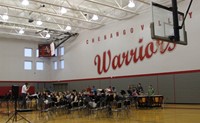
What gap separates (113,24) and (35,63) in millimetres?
12149

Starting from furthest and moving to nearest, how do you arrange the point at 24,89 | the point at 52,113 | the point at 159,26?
1. the point at 24,89
2. the point at 52,113
3. the point at 159,26

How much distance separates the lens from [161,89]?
18.5 metres

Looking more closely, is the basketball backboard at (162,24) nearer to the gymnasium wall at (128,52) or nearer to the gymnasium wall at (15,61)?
the gymnasium wall at (128,52)

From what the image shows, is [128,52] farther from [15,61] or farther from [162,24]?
[15,61]

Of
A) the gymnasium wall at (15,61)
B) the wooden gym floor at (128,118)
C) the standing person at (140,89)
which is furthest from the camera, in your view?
the gymnasium wall at (15,61)

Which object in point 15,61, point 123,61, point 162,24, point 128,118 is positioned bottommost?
point 128,118

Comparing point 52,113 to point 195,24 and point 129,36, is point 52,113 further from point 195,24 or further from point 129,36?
point 195,24

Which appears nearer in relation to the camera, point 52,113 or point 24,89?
point 52,113

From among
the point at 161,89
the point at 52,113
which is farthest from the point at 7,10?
the point at 161,89

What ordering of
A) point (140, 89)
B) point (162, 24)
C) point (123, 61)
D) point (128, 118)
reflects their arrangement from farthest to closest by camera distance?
point (123, 61) → point (140, 89) → point (128, 118) → point (162, 24)

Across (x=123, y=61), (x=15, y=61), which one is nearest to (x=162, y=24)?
(x=123, y=61)

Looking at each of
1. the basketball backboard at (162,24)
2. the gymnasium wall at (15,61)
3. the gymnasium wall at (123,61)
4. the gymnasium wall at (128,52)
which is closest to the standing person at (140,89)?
the gymnasium wall at (123,61)

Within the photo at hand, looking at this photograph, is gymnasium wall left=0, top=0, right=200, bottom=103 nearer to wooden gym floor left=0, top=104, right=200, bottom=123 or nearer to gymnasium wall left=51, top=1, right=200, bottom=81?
gymnasium wall left=51, top=1, right=200, bottom=81

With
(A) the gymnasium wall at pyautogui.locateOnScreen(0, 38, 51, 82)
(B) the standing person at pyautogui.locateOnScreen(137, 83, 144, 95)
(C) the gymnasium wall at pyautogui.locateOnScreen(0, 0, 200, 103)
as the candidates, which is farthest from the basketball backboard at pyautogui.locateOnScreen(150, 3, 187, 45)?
(A) the gymnasium wall at pyautogui.locateOnScreen(0, 38, 51, 82)
